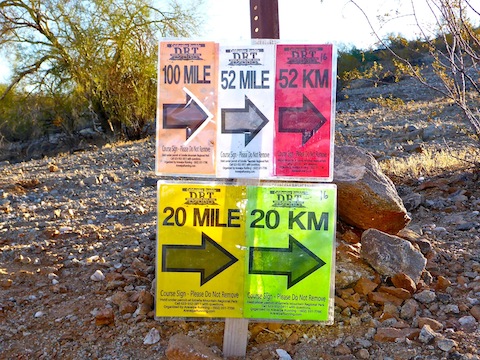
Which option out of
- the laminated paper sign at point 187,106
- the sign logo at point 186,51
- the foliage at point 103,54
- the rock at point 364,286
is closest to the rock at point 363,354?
the rock at point 364,286

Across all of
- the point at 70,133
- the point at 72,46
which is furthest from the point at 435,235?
the point at 70,133

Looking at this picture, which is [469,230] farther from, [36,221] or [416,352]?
[36,221]

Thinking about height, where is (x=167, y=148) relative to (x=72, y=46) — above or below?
below

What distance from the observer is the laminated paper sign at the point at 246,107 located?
8.68ft

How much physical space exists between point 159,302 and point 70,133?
15980 mm

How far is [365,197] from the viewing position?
3.62m

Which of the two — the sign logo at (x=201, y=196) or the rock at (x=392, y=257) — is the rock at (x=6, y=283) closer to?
the sign logo at (x=201, y=196)

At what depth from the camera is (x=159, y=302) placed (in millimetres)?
2730

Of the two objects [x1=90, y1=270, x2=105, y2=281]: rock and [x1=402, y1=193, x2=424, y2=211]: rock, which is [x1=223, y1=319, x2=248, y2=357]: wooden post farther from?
[x1=402, y1=193, x2=424, y2=211]: rock

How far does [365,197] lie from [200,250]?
138 centimetres

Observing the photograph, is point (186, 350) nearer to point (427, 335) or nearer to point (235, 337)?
point (235, 337)

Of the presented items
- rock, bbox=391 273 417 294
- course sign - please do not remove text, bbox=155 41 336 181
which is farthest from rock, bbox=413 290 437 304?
course sign - please do not remove text, bbox=155 41 336 181

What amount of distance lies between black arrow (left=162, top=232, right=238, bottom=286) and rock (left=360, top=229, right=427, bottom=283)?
3.27ft

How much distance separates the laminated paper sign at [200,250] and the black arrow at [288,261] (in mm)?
75
